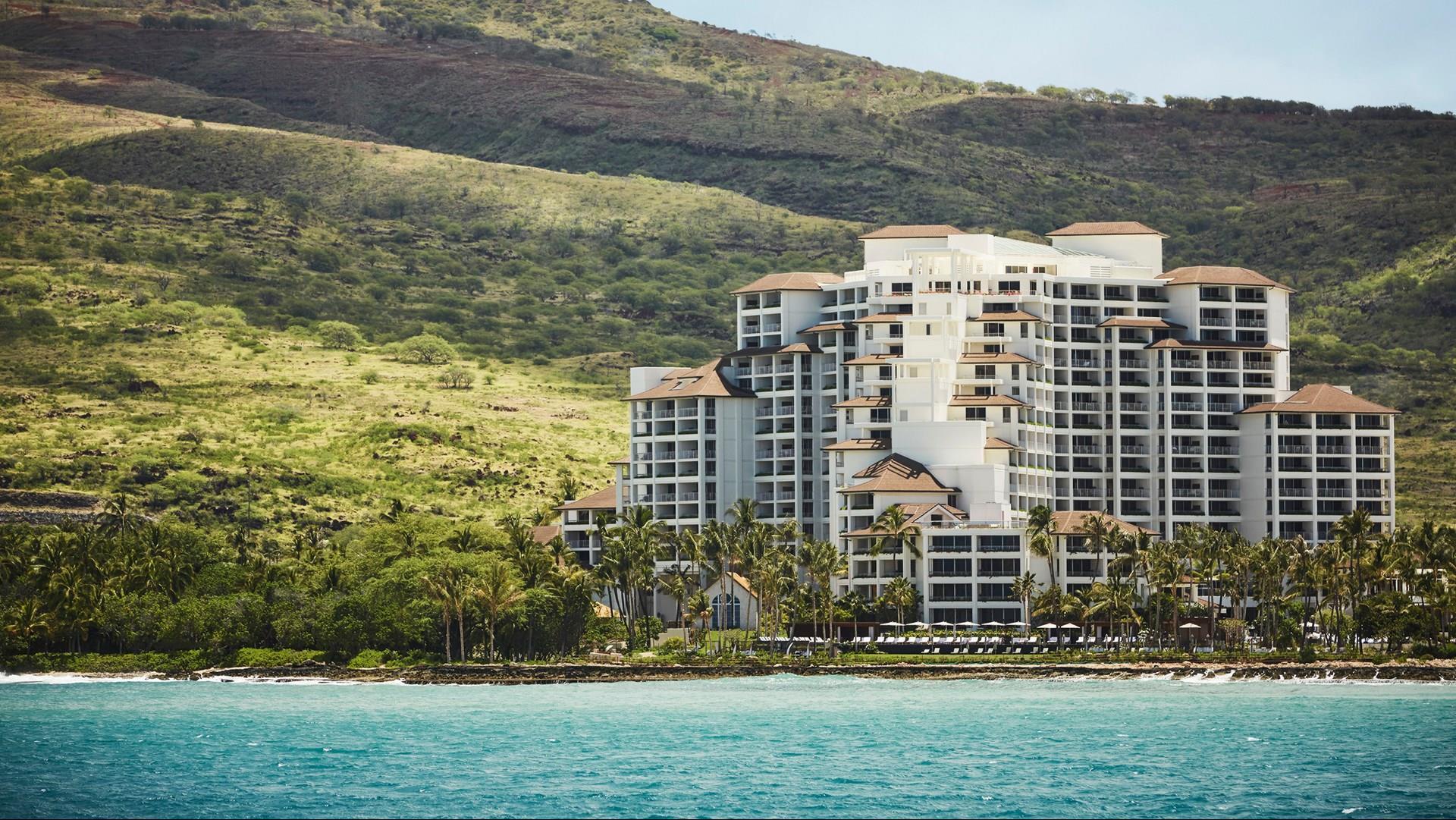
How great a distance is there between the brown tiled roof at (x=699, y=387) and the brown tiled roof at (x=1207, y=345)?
105 ft

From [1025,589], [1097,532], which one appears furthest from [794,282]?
[1025,589]

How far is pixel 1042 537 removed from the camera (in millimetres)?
154250

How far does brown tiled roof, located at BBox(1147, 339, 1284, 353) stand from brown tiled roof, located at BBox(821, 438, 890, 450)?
24616 mm

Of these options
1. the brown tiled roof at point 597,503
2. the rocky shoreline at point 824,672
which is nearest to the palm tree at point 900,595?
the rocky shoreline at point 824,672

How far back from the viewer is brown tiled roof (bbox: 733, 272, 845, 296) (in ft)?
620

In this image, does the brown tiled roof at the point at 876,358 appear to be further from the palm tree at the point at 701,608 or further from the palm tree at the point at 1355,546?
the palm tree at the point at 1355,546

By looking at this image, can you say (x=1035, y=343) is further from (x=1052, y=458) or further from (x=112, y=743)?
(x=112, y=743)

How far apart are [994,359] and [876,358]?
876cm

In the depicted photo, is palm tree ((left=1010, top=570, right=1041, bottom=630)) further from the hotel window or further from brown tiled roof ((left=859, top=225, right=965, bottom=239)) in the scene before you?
brown tiled roof ((left=859, top=225, right=965, bottom=239))

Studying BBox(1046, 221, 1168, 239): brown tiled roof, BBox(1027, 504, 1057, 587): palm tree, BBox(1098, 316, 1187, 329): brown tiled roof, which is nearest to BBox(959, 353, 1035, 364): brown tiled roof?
BBox(1098, 316, 1187, 329): brown tiled roof

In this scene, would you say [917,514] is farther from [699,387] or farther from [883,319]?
[699,387]

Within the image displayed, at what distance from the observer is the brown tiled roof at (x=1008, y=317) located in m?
176

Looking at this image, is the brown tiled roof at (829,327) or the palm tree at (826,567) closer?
the palm tree at (826,567)

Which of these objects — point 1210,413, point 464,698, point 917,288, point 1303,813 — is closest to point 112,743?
point 464,698
